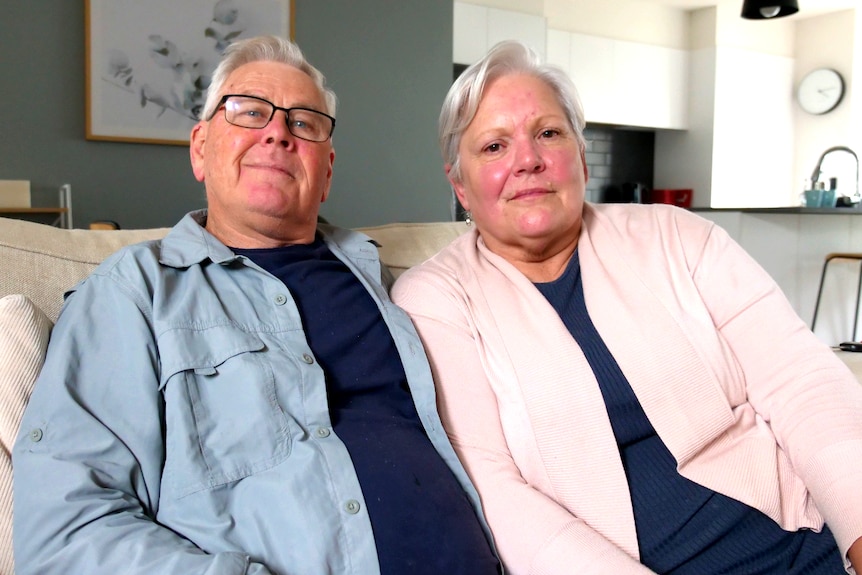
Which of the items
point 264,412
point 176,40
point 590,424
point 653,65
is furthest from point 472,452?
point 653,65

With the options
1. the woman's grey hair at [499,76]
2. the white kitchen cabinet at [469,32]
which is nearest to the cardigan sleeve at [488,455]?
the woman's grey hair at [499,76]

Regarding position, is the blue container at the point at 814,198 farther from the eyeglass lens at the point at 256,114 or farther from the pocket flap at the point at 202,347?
the pocket flap at the point at 202,347

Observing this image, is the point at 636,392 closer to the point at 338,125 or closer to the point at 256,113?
the point at 256,113

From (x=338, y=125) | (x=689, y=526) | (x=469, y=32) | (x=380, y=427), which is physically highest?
(x=469, y=32)

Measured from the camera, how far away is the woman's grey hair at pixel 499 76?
4.86 feet

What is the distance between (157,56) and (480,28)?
2722 mm

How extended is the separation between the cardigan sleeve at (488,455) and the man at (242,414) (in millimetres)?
41

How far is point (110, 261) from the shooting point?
1214mm

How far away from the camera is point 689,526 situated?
1.22m

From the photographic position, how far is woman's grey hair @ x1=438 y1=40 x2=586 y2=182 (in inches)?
58.3

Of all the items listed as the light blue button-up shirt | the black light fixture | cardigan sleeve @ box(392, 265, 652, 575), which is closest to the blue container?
the black light fixture

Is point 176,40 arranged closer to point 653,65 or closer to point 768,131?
point 653,65

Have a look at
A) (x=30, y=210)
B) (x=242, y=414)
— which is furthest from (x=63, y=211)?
(x=242, y=414)

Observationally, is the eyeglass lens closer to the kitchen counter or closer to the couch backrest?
the couch backrest
